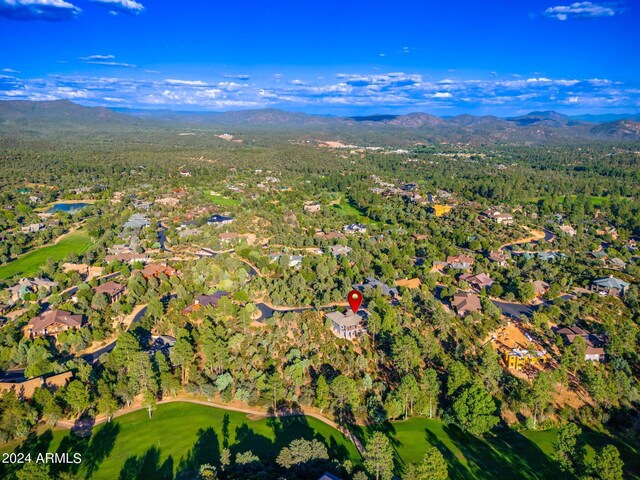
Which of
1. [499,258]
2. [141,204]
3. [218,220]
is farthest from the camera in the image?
[141,204]

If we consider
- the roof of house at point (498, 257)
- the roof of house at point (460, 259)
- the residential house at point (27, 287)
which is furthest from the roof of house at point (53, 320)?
the roof of house at point (498, 257)

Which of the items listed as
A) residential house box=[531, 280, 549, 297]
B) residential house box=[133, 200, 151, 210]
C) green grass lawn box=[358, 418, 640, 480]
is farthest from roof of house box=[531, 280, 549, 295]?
residential house box=[133, 200, 151, 210]

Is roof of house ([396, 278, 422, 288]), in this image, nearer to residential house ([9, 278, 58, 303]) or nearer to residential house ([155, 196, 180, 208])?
residential house ([9, 278, 58, 303])

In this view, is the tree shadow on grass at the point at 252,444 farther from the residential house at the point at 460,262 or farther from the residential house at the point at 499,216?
the residential house at the point at 499,216

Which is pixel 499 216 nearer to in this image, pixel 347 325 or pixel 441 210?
pixel 441 210

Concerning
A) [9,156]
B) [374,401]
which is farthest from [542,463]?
[9,156]

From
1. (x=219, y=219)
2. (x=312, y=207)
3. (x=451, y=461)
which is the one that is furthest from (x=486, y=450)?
(x=312, y=207)
